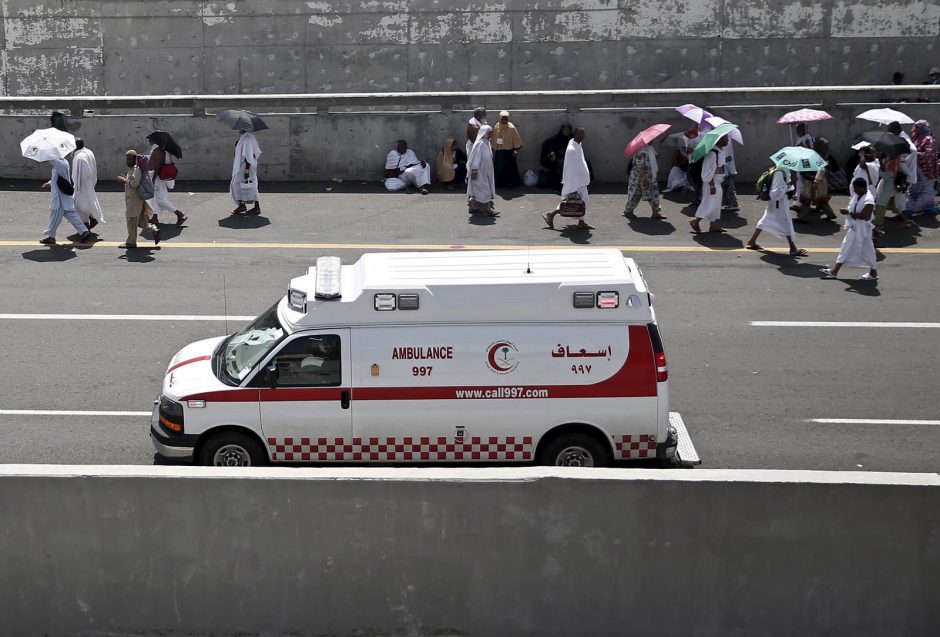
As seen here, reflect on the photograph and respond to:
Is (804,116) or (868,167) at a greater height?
(804,116)

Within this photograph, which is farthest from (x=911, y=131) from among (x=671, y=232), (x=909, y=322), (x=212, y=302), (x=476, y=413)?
(x=476, y=413)

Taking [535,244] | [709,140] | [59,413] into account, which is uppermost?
[709,140]

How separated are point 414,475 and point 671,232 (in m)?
12.4

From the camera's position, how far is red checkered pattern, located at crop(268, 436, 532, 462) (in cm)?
952

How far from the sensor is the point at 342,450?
31.3 feet

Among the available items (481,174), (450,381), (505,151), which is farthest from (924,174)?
(450,381)

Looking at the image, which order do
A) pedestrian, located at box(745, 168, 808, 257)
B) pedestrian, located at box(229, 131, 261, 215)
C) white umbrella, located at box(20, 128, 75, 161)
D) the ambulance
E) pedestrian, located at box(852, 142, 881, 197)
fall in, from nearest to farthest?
the ambulance < pedestrian, located at box(745, 168, 808, 257) < white umbrella, located at box(20, 128, 75, 161) < pedestrian, located at box(852, 142, 881, 197) < pedestrian, located at box(229, 131, 261, 215)

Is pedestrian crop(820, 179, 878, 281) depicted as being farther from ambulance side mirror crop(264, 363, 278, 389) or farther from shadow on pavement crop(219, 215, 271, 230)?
ambulance side mirror crop(264, 363, 278, 389)

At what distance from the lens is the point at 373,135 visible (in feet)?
69.1

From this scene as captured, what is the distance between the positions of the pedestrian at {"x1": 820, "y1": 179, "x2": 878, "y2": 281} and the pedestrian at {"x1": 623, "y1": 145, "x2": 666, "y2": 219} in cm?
366

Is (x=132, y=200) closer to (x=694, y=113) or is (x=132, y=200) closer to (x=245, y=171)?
(x=245, y=171)

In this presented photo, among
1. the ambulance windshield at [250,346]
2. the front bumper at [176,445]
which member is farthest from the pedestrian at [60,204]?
the front bumper at [176,445]

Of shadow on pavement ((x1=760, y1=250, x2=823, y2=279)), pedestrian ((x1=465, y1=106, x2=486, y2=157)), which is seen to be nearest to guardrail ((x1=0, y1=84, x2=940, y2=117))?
pedestrian ((x1=465, y1=106, x2=486, y2=157))

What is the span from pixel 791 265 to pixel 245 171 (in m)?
8.45
